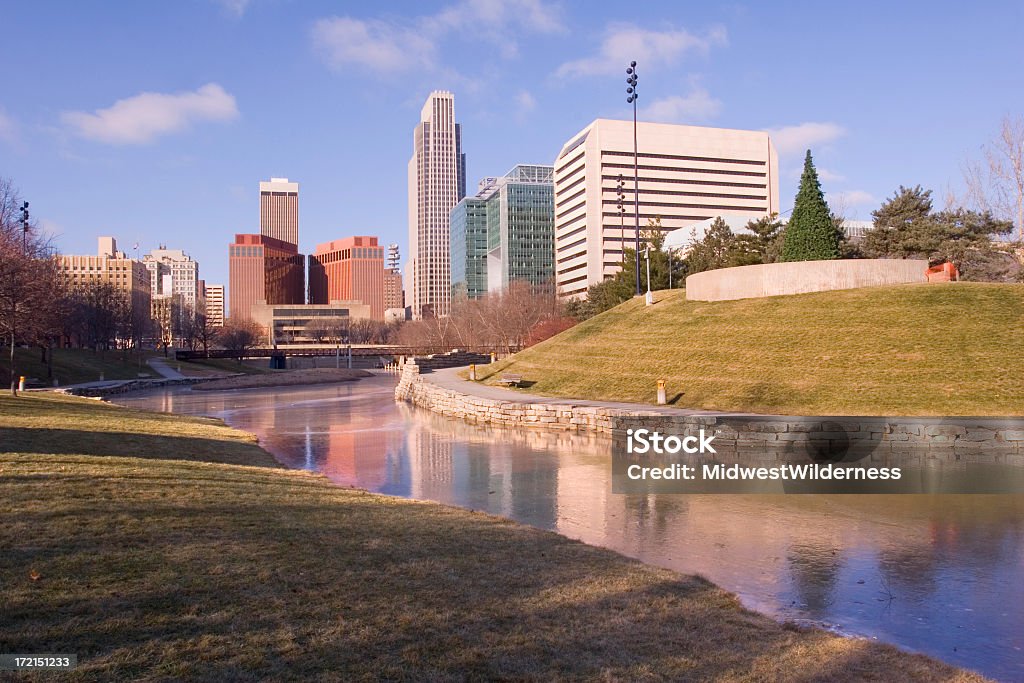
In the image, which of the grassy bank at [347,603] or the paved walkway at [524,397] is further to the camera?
the paved walkway at [524,397]

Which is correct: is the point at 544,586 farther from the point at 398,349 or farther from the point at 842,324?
the point at 398,349

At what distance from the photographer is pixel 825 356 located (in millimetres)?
26656

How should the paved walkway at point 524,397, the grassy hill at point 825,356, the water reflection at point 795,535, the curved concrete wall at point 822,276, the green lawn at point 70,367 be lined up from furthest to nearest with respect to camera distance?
the green lawn at point 70,367
the curved concrete wall at point 822,276
the paved walkway at point 524,397
the grassy hill at point 825,356
the water reflection at point 795,535

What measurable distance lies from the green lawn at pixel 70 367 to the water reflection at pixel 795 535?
4014cm

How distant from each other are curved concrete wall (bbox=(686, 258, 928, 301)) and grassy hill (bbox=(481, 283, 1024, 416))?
101 centimetres

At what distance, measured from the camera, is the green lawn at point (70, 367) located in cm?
5192

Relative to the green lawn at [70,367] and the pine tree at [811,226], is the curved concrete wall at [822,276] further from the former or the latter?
the green lawn at [70,367]

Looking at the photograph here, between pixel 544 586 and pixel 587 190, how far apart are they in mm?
144584

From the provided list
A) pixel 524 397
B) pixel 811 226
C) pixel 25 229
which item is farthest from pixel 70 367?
pixel 811 226

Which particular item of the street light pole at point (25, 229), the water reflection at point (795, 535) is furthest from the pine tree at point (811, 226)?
the street light pole at point (25, 229)

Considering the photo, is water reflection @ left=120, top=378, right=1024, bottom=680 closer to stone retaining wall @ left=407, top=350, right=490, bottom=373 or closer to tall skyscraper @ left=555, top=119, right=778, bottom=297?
stone retaining wall @ left=407, top=350, right=490, bottom=373

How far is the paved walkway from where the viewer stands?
24531mm

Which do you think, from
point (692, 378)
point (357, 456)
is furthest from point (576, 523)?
point (692, 378)

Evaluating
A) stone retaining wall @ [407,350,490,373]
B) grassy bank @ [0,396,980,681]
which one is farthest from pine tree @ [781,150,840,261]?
grassy bank @ [0,396,980,681]
